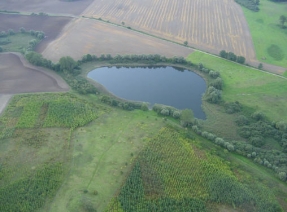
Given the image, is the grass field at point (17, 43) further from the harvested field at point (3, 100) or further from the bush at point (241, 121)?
the bush at point (241, 121)

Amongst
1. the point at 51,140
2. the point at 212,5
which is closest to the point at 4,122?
the point at 51,140

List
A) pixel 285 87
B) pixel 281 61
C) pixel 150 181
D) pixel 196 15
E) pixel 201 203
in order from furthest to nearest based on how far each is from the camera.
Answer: pixel 196 15 < pixel 281 61 < pixel 285 87 < pixel 150 181 < pixel 201 203

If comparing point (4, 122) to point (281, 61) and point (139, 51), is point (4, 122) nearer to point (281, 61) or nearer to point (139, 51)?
point (139, 51)

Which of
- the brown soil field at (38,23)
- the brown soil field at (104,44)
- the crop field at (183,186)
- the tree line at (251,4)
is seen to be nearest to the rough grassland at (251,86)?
the brown soil field at (104,44)

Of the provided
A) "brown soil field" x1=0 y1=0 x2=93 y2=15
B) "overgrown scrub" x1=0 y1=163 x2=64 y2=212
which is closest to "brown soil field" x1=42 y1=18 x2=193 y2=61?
"brown soil field" x1=0 y1=0 x2=93 y2=15

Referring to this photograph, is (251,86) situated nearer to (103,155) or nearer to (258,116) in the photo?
(258,116)

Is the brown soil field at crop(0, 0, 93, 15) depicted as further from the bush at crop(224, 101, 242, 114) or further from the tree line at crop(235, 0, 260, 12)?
the bush at crop(224, 101, 242, 114)
